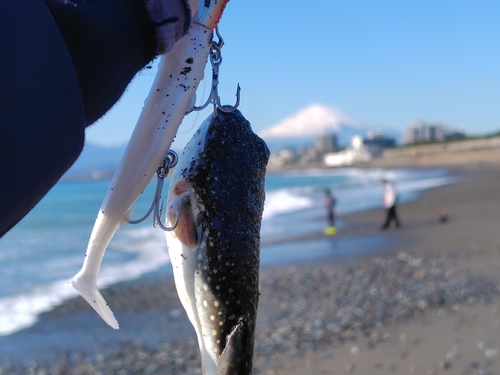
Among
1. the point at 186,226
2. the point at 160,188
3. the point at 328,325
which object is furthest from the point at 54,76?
the point at 328,325

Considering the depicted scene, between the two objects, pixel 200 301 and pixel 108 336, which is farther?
pixel 108 336

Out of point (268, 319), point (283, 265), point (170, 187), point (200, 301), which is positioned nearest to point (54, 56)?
point (170, 187)

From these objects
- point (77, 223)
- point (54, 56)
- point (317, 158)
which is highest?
point (54, 56)

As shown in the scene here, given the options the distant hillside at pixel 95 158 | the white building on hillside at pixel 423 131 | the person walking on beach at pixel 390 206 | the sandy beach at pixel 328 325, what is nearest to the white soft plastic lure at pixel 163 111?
the distant hillside at pixel 95 158

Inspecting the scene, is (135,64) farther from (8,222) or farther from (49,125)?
(8,222)

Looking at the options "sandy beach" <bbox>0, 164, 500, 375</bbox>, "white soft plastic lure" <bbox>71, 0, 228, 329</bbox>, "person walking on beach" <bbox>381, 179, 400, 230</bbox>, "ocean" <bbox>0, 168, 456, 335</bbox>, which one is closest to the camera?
"white soft plastic lure" <bbox>71, 0, 228, 329</bbox>

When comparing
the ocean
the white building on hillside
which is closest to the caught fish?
the ocean

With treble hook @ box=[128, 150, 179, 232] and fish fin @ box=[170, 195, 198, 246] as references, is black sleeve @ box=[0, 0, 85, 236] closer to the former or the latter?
treble hook @ box=[128, 150, 179, 232]
